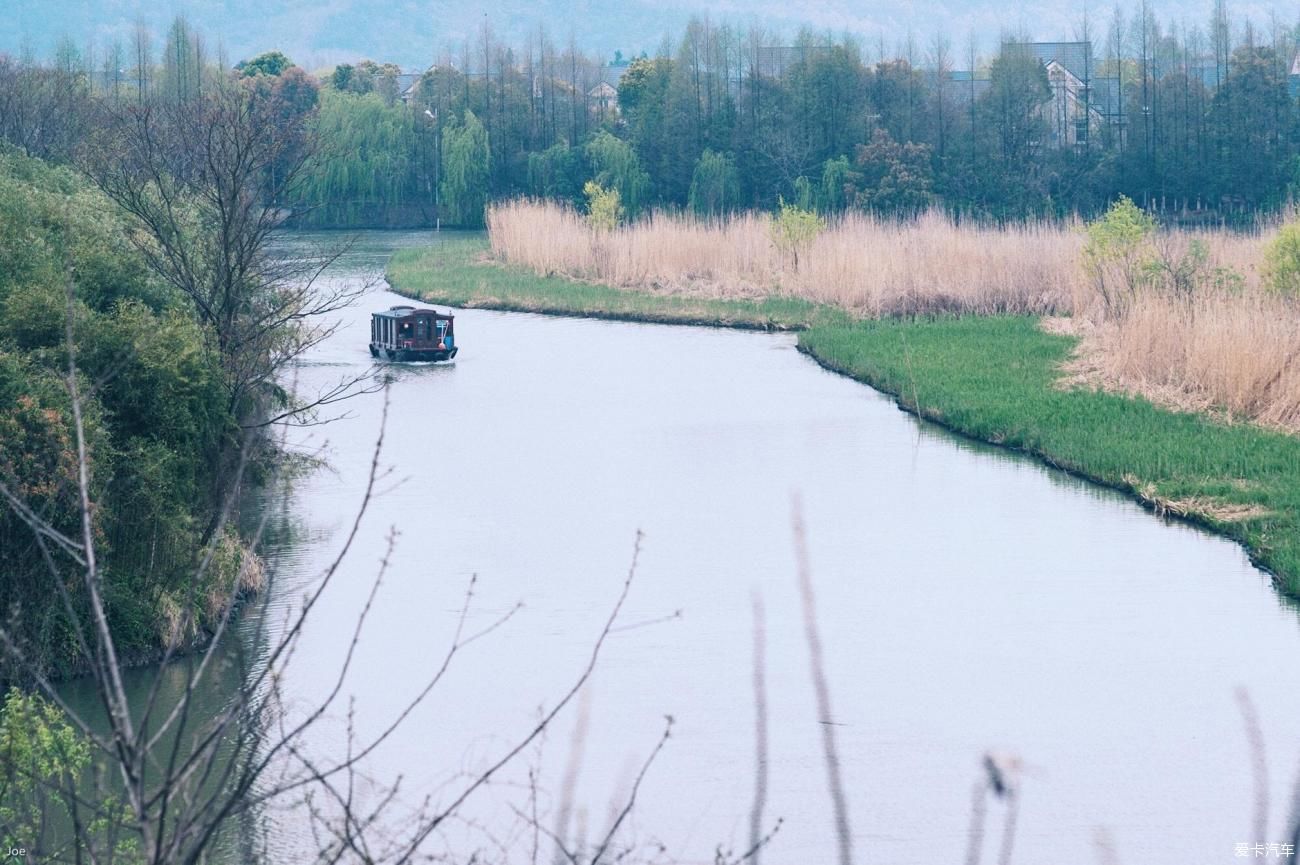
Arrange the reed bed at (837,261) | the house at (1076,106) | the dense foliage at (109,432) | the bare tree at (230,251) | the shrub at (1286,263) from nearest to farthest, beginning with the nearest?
1. the dense foliage at (109,432)
2. the bare tree at (230,251)
3. the shrub at (1286,263)
4. the reed bed at (837,261)
5. the house at (1076,106)

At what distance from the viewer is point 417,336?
2395 centimetres

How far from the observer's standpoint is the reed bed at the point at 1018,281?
17109 mm

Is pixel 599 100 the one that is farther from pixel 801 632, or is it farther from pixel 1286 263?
pixel 801 632

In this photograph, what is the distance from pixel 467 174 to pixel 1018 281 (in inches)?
1108

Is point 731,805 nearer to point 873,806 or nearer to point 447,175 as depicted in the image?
point 873,806

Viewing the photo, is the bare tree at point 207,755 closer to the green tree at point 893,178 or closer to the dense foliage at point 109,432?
the dense foliage at point 109,432

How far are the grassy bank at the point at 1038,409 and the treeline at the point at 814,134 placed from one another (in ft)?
51.6

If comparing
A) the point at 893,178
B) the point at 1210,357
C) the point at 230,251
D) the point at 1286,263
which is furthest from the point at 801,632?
the point at 893,178

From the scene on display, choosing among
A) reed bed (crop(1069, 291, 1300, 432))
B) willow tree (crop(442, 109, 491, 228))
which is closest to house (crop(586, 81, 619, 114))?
willow tree (crop(442, 109, 491, 228))

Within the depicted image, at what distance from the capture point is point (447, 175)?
177 feet

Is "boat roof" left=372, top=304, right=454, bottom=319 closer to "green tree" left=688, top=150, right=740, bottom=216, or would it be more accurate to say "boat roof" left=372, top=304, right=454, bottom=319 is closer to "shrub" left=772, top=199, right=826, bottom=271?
"shrub" left=772, top=199, right=826, bottom=271

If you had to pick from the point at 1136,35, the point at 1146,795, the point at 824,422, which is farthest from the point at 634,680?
the point at 1136,35

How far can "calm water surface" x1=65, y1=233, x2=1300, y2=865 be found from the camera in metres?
8.09

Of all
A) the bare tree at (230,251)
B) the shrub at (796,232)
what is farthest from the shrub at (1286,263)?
the shrub at (796,232)
